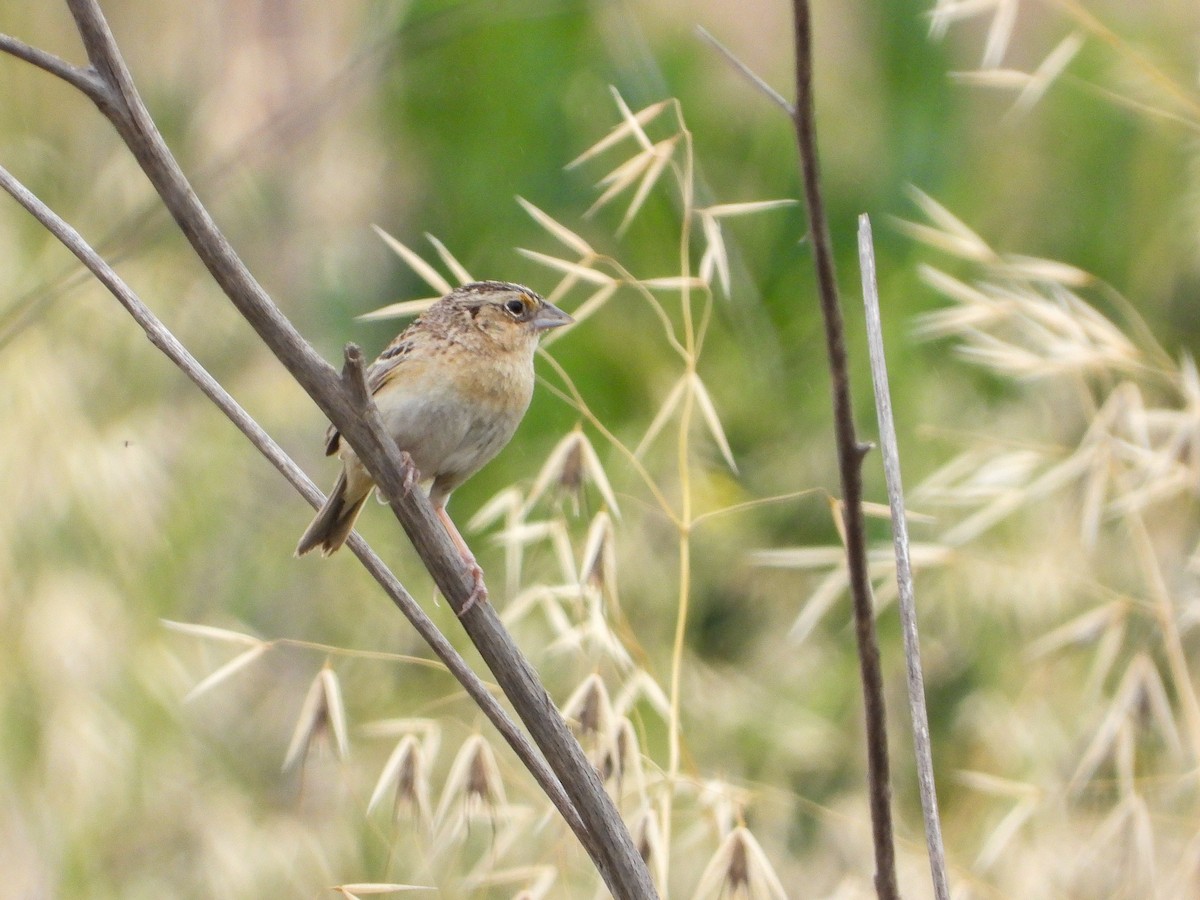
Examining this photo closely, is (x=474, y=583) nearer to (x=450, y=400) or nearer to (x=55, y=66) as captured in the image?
(x=55, y=66)

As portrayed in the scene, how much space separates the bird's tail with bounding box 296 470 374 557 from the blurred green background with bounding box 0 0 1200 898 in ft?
5.28

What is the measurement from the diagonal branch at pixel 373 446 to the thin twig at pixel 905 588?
0.27 meters

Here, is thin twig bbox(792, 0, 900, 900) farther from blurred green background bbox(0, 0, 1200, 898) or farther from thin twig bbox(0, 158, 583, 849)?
blurred green background bbox(0, 0, 1200, 898)

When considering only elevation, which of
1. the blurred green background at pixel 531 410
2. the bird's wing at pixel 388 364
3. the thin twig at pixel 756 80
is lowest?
the blurred green background at pixel 531 410

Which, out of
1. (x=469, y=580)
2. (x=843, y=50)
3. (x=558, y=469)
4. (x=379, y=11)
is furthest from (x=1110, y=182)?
(x=469, y=580)

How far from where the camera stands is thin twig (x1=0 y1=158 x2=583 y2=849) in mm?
1244

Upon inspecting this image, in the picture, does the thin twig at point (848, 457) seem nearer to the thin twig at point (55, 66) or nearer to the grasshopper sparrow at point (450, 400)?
the thin twig at point (55, 66)

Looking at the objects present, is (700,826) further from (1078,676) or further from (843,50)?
(843,50)

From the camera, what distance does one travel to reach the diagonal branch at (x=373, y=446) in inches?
40.9

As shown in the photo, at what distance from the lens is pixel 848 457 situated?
3.44 ft

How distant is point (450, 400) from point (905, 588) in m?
1.18

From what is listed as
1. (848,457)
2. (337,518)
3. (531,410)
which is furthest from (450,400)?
(531,410)

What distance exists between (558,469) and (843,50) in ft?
12.5

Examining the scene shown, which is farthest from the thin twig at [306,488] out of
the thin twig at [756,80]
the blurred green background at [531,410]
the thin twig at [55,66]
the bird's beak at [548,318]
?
the blurred green background at [531,410]
